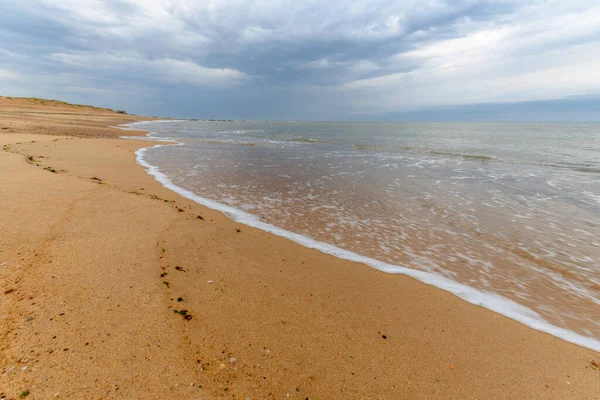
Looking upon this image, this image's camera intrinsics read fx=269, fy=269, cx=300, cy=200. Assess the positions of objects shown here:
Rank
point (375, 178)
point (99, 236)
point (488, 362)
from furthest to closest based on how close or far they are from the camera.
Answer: point (375, 178)
point (99, 236)
point (488, 362)

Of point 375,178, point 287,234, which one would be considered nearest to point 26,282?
point 287,234

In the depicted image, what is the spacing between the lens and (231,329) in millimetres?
3090

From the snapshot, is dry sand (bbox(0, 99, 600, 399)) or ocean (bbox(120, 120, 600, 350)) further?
ocean (bbox(120, 120, 600, 350))

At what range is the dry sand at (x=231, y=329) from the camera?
241 centimetres

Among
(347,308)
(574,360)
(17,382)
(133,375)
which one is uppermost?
(17,382)

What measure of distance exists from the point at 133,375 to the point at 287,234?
4.31 metres

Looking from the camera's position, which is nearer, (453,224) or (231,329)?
(231,329)

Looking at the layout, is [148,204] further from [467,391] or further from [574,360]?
[574,360]

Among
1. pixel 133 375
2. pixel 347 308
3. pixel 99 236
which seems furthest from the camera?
pixel 99 236

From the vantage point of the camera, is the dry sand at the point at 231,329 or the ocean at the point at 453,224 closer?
the dry sand at the point at 231,329

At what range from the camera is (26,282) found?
10.8 feet

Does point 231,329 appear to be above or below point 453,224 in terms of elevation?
above

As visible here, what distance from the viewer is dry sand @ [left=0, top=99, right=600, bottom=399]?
2.41 metres

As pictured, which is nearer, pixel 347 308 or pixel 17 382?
pixel 17 382
